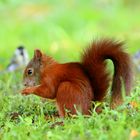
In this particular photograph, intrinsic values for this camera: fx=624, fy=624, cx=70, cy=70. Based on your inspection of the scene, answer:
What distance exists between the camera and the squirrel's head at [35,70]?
18.3ft

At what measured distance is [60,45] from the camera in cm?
1231

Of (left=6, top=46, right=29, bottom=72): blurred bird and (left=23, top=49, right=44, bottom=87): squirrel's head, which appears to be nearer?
(left=23, top=49, right=44, bottom=87): squirrel's head

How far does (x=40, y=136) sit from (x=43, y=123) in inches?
30.2

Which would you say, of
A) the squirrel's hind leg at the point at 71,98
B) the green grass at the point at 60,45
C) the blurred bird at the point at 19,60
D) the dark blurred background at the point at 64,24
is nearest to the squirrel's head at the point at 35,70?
the green grass at the point at 60,45

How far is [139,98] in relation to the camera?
5059mm

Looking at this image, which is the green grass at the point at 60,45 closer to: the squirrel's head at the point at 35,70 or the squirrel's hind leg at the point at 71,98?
the squirrel's hind leg at the point at 71,98

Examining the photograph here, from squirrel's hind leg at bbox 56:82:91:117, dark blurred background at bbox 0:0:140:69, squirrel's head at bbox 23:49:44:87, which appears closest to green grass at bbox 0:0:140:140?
dark blurred background at bbox 0:0:140:69

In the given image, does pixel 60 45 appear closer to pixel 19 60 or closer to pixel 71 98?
pixel 19 60

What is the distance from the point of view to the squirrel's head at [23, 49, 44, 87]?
18.3 ft

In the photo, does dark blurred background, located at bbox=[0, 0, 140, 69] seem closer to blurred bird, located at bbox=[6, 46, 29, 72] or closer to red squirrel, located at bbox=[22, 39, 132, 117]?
blurred bird, located at bbox=[6, 46, 29, 72]

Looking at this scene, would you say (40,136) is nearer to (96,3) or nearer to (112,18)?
(112,18)

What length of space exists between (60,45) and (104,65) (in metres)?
7.15

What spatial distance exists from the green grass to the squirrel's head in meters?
0.27

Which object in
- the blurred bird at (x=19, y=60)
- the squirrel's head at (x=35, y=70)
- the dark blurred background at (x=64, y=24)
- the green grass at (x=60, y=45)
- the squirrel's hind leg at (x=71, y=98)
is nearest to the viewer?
the green grass at (x=60, y=45)
